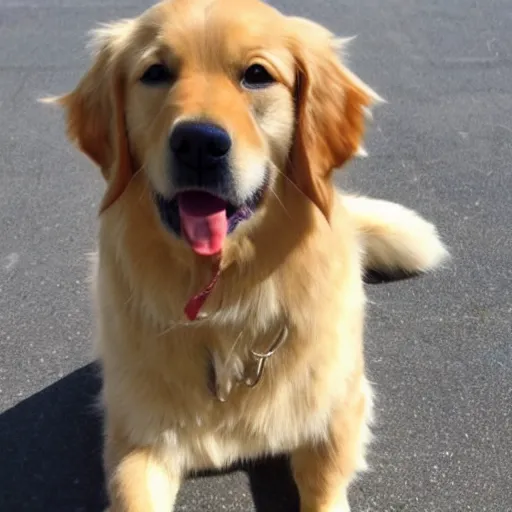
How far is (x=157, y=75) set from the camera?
77.9 inches

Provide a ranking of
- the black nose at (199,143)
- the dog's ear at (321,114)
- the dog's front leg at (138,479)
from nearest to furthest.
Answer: the black nose at (199,143) → the dog's ear at (321,114) → the dog's front leg at (138,479)

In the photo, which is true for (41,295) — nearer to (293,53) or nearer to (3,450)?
(3,450)

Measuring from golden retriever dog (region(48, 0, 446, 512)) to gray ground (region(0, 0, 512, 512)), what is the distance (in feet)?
0.92

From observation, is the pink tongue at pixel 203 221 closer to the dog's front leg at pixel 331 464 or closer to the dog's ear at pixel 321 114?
the dog's ear at pixel 321 114

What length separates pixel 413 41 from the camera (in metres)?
5.66

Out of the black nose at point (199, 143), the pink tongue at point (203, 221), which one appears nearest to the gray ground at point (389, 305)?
the pink tongue at point (203, 221)

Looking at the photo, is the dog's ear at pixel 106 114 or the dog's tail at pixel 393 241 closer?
the dog's ear at pixel 106 114

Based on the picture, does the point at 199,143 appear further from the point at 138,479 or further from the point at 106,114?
the point at 138,479

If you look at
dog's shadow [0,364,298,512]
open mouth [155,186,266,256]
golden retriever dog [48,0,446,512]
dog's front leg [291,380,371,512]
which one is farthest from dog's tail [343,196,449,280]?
open mouth [155,186,266,256]

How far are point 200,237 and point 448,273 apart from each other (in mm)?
1715

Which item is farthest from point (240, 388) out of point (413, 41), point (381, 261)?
point (413, 41)

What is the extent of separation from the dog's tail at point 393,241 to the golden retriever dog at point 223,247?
0.81 metres

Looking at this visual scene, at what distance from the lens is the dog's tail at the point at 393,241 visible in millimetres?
3176

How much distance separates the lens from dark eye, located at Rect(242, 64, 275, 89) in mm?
1948
